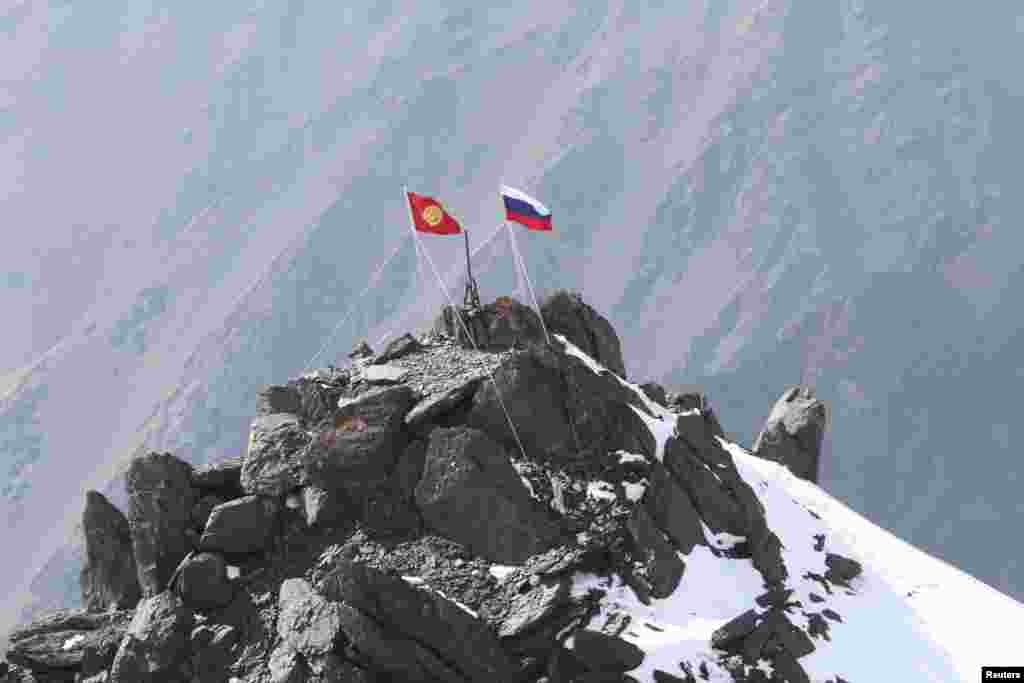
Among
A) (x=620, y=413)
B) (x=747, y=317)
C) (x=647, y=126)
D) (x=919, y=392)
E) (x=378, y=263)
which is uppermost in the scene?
(x=647, y=126)

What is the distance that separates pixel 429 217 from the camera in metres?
30.7

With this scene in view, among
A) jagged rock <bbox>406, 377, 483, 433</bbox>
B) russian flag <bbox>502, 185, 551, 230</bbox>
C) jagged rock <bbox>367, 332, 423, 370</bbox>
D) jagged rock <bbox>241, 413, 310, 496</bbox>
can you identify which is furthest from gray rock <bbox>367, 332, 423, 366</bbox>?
Answer: russian flag <bbox>502, 185, 551, 230</bbox>

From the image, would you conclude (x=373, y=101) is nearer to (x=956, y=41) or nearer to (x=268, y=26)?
(x=268, y=26)

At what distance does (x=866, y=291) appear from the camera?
143375 mm

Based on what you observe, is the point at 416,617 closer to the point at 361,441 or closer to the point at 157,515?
the point at 361,441

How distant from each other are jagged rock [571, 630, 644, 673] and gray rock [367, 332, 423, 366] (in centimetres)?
1303

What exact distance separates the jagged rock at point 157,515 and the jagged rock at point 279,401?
3.73m

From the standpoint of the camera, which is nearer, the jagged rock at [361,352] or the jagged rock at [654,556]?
the jagged rock at [654,556]

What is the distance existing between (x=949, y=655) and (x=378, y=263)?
135 metres

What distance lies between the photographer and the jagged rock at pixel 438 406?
28969 mm

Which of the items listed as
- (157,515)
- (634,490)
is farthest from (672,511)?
(157,515)

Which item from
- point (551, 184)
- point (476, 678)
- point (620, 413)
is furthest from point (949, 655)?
point (551, 184)

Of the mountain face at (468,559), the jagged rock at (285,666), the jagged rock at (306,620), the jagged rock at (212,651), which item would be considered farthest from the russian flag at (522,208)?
the jagged rock at (212,651)

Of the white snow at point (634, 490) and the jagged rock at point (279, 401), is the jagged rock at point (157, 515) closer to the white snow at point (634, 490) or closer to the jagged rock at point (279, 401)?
the jagged rock at point (279, 401)
